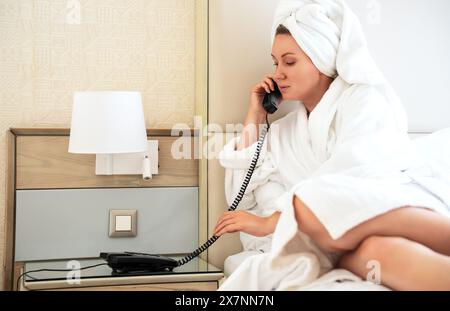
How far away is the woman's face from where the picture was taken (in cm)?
182

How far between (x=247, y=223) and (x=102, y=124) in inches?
23.2

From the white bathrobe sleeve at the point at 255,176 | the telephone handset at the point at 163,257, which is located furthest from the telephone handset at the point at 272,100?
the white bathrobe sleeve at the point at 255,176

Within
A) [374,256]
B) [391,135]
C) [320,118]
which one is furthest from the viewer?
[320,118]

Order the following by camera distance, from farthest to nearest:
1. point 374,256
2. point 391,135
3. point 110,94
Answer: point 110,94
point 391,135
point 374,256

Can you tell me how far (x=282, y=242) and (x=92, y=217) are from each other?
42.9 inches

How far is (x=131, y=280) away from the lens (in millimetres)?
1695

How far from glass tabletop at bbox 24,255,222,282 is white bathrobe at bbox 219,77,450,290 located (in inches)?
7.8

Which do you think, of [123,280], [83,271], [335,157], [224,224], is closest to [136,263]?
[123,280]

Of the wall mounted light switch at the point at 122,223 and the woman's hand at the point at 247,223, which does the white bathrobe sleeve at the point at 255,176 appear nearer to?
the woman's hand at the point at 247,223

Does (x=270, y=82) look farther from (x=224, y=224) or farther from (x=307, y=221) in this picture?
(x=307, y=221)

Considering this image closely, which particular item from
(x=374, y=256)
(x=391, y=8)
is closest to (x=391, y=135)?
(x=374, y=256)

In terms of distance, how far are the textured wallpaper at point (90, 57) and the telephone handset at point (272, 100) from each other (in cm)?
40

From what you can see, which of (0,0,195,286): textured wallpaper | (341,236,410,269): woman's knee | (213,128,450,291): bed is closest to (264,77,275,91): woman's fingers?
(0,0,195,286): textured wallpaper

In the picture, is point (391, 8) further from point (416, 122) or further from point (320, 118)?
point (320, 118)
